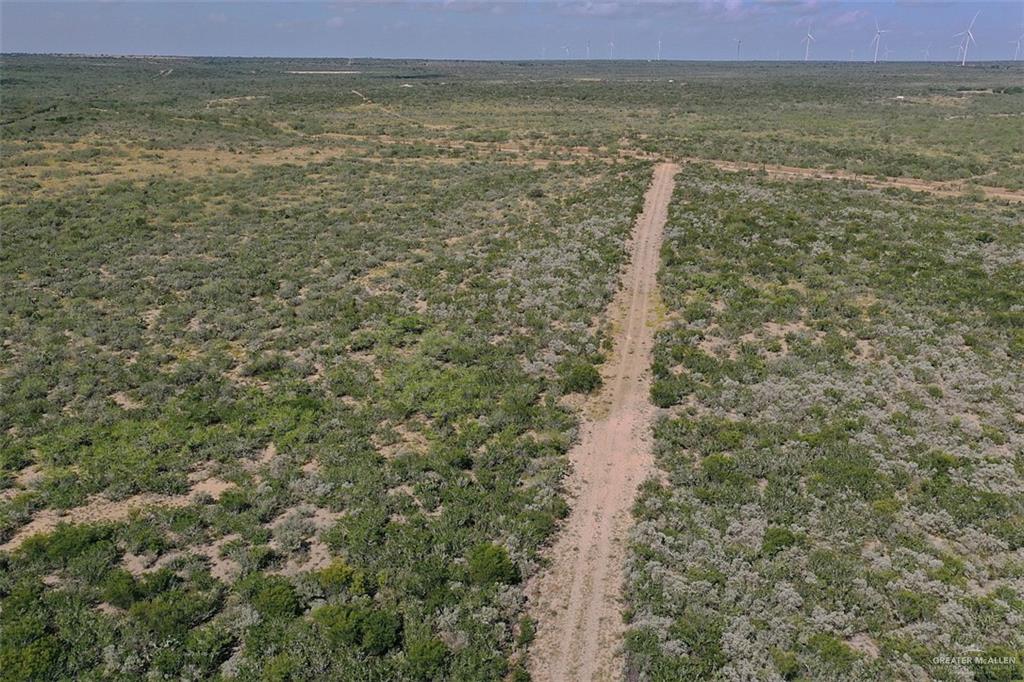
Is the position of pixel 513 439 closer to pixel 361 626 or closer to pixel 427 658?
pixel 361 626

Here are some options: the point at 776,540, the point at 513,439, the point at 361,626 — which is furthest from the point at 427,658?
the point at 776,540

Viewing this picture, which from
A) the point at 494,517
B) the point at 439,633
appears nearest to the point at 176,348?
the point at 494,517

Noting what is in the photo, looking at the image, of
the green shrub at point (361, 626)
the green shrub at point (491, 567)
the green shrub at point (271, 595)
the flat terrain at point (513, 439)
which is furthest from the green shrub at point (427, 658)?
the green shrub at point (271, 595)

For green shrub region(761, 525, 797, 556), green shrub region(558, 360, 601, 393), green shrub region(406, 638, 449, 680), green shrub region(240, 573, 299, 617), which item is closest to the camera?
green shrub region(406, 638, 449, 680)

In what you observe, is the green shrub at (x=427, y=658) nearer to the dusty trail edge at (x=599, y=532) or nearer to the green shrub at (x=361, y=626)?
the green shrub at (x=361, y=626)

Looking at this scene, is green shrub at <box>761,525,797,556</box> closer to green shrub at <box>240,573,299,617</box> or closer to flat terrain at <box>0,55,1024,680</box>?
flat terrain at <box>0,55,1024,680</box>

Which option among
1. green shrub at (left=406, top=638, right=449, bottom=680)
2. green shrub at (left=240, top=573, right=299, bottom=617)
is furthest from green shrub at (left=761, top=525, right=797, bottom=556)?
green shrub at (left=240, top=573, right=299, bottom=617)
